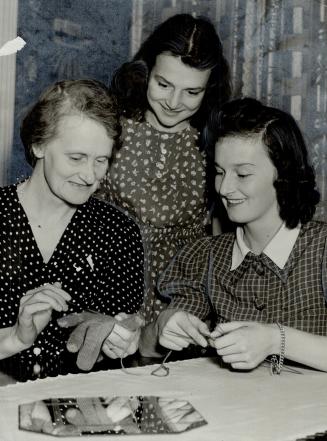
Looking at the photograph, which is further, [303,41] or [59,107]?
[303,41]

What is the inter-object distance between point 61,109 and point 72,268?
1.30ft

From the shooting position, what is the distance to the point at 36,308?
1327mm

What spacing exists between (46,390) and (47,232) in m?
0.55

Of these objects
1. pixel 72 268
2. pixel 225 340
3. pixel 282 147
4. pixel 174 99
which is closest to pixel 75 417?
pixel 225 340

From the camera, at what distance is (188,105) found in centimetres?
179

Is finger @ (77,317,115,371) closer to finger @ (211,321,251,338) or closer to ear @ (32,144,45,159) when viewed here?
finger @ (211,321,251,338)

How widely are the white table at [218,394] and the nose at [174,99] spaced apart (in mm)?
736

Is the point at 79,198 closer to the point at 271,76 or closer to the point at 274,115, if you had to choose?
the point at 274,115

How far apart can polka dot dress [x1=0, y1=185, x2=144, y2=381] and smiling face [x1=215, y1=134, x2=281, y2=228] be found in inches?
11.9

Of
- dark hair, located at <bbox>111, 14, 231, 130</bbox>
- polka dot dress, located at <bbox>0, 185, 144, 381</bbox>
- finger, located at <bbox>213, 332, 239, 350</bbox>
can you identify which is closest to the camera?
finger, located at <bbox>213, 332, 239, 350</bbox>

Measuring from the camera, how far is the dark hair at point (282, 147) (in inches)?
61.7

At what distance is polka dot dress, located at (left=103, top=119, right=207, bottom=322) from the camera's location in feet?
5.83

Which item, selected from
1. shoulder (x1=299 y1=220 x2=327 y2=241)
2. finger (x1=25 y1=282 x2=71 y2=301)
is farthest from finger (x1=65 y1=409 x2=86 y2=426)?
shoulder (x1=299 y1=220 x2=327 y2=241)

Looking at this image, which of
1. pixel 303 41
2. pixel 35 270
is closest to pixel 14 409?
pixel 35 270
